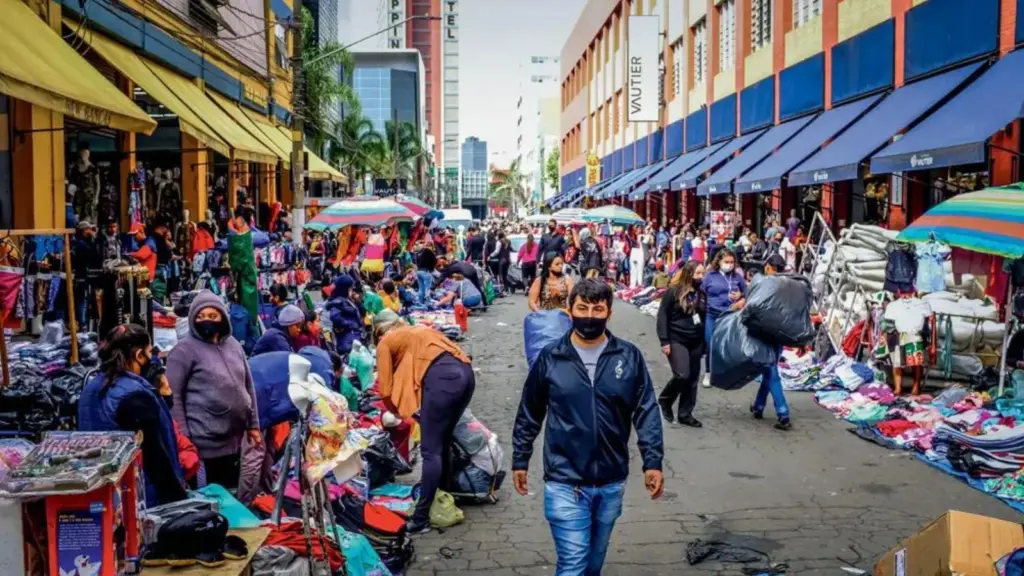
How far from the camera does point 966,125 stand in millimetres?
12648

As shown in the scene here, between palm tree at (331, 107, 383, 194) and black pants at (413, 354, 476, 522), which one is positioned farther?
palm tree at (331, 107, 383, 194)

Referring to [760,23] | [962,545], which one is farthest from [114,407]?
[760,23]

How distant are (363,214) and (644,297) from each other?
8504mm

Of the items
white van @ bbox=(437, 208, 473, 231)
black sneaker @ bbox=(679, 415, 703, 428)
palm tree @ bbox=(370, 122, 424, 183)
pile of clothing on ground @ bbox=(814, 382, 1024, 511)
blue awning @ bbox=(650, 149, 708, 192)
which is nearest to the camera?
pile of clothing on ground @ bbox=(814, 382, 1024, 511)

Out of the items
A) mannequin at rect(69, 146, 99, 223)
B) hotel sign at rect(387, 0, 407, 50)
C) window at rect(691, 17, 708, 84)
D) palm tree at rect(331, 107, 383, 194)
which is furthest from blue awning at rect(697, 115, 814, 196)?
hotel sign at rect(387, 0, 407, 50)

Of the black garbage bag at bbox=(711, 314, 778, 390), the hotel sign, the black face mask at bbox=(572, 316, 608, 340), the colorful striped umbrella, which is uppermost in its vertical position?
the hotel sign

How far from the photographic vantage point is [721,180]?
23.8 metres

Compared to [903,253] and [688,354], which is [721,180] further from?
[688,354]

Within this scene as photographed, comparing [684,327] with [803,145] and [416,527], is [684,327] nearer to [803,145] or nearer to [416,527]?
[416,527]

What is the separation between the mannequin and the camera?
1594cm

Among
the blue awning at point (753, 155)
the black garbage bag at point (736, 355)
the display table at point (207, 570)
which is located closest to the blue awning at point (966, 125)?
the black garbage bag at point (736, 355)

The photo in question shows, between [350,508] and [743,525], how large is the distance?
2727mm

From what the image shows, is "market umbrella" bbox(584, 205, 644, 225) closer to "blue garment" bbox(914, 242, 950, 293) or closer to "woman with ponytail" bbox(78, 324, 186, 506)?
"blue garment" bbox(914, 242, 950, 293)

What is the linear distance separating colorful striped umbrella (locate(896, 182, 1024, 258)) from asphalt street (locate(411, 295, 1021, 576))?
1983mm
